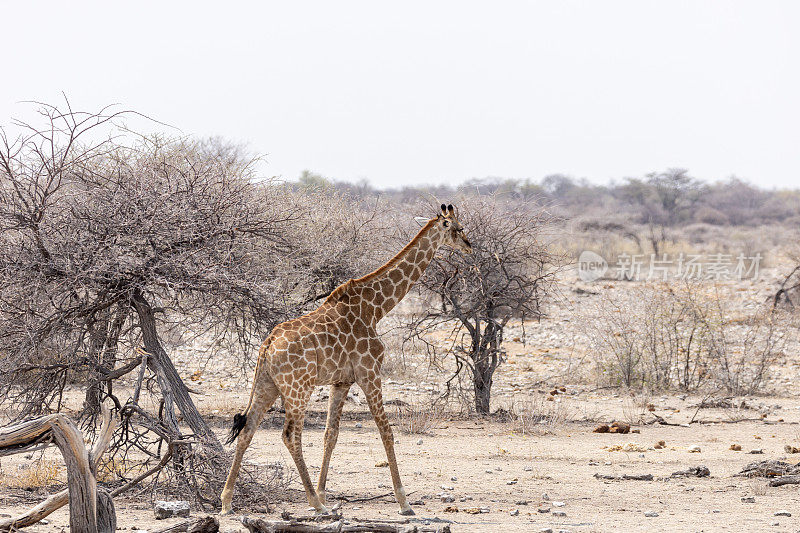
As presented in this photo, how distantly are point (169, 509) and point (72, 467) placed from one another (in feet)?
5.40

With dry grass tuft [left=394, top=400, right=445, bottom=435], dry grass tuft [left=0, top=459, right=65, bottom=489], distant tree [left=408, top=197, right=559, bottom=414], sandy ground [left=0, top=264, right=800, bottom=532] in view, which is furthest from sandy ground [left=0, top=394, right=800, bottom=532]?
distant tree [left=408, top=197, right=559, bottom=414]

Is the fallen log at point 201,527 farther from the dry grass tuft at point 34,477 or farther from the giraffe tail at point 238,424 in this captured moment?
the dry grass tuft at point 34,477

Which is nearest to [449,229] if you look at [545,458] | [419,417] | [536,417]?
[545,458]

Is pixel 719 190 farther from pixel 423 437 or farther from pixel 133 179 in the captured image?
pixel 133 179

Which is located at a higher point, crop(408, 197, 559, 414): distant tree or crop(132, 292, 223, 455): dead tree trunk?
crop(408, 197, 559, 414): distant tree

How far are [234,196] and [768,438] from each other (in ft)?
26.8

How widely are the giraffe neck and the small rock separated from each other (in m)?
2.27

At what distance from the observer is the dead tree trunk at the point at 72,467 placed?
5.23 meters

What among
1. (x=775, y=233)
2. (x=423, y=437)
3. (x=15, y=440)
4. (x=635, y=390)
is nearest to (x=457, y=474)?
(x=423, y=437)

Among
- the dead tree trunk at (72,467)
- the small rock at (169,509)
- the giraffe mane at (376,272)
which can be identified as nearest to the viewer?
the dead tree trunk at (72,467)

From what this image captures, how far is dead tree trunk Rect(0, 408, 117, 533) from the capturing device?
17.2 ft

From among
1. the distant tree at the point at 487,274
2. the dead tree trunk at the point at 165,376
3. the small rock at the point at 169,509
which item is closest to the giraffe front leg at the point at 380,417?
the dead tree trunk at the point at 165,376

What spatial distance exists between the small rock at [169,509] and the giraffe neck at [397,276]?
227 cm

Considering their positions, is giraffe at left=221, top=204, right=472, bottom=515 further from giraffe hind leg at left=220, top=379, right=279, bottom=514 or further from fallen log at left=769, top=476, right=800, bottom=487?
fallen log at left=769, top=476, right=800, bottom=487
